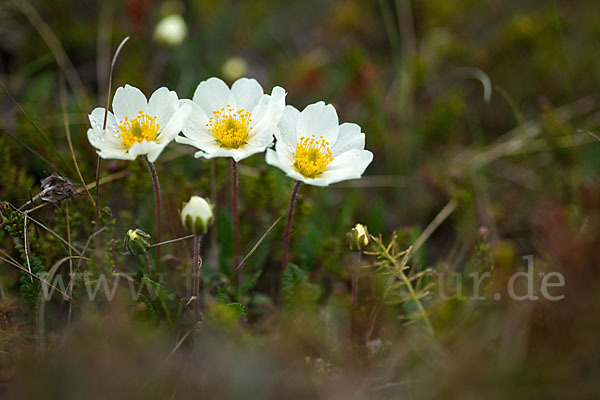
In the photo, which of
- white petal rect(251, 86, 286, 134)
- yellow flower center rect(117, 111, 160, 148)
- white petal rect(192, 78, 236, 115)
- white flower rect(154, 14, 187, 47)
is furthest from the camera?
white flower rect(154, 14, 187, 47)

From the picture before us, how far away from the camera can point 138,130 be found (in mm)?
2029

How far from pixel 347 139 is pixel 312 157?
191 millimetres

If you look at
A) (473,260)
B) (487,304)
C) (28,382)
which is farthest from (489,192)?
(28,382)

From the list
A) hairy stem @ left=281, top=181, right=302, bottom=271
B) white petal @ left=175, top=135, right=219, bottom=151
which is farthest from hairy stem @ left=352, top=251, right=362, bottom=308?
white petal @ left=175, top=135, right=219, bottom=151

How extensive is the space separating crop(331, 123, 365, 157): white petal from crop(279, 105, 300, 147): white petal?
18 centimetres

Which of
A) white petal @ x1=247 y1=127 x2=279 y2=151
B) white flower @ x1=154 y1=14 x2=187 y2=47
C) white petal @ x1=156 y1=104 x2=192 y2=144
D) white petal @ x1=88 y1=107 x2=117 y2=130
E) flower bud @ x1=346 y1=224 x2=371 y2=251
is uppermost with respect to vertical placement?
white flower @ x1=154 y1=14 x2=187 y2=47

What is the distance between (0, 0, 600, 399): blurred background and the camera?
5.05 ft

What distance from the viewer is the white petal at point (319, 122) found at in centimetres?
213

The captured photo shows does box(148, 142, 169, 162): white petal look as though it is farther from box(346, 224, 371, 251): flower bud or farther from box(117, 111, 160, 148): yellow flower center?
box(346, 224, 371, 251): flower bud

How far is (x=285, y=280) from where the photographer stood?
2201 millimetres

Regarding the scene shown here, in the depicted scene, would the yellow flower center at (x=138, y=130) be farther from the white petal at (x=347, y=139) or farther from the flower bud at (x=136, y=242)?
the white petal at (x=347, y=139)

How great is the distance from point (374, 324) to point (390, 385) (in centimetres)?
42

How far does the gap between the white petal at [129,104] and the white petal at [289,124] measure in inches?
21.7

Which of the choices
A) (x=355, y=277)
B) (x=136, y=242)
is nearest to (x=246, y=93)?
(x=136, y=242)
